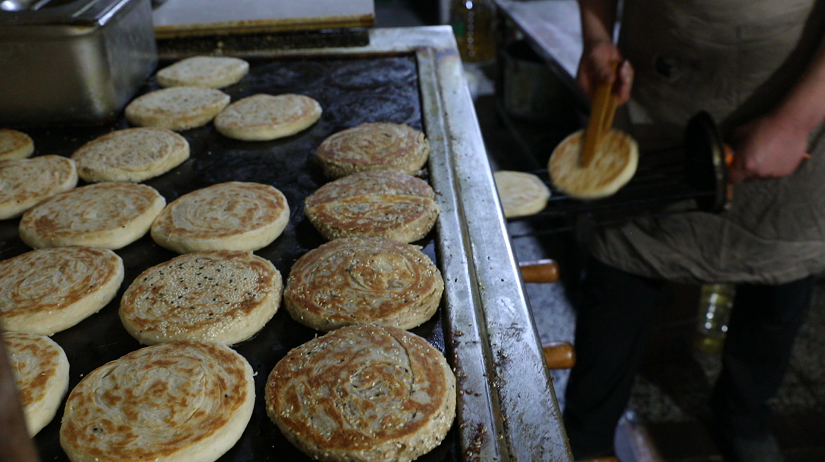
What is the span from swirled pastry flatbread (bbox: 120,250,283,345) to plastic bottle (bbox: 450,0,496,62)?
251 inches

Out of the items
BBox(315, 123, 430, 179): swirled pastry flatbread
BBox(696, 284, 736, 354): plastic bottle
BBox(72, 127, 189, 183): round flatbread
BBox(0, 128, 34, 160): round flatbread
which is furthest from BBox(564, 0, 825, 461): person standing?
BBox(0, 128, 34, 160): round flatbread

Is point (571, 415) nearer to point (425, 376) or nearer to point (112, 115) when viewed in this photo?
point (425, 376)

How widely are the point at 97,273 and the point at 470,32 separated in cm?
688

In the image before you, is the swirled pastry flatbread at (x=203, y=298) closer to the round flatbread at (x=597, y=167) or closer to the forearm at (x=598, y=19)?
the round flatbread at (x=597, y=167)

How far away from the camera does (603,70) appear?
310cm

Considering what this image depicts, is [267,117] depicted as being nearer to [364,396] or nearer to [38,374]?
[38,374]

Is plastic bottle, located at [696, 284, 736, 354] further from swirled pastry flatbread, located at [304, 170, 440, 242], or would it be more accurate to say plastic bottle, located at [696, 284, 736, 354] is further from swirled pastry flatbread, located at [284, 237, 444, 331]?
swirled pastry flatbread, located at [284, 237, 444, 331]

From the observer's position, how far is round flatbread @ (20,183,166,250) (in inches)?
84.0

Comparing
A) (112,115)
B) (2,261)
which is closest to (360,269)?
(2,261)

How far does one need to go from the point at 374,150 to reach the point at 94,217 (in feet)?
3.73

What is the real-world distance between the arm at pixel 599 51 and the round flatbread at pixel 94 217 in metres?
2.23

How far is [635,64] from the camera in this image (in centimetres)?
314

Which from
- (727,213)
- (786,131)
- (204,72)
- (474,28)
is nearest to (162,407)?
(204,72)

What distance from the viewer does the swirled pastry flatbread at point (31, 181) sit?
7.62 ft
